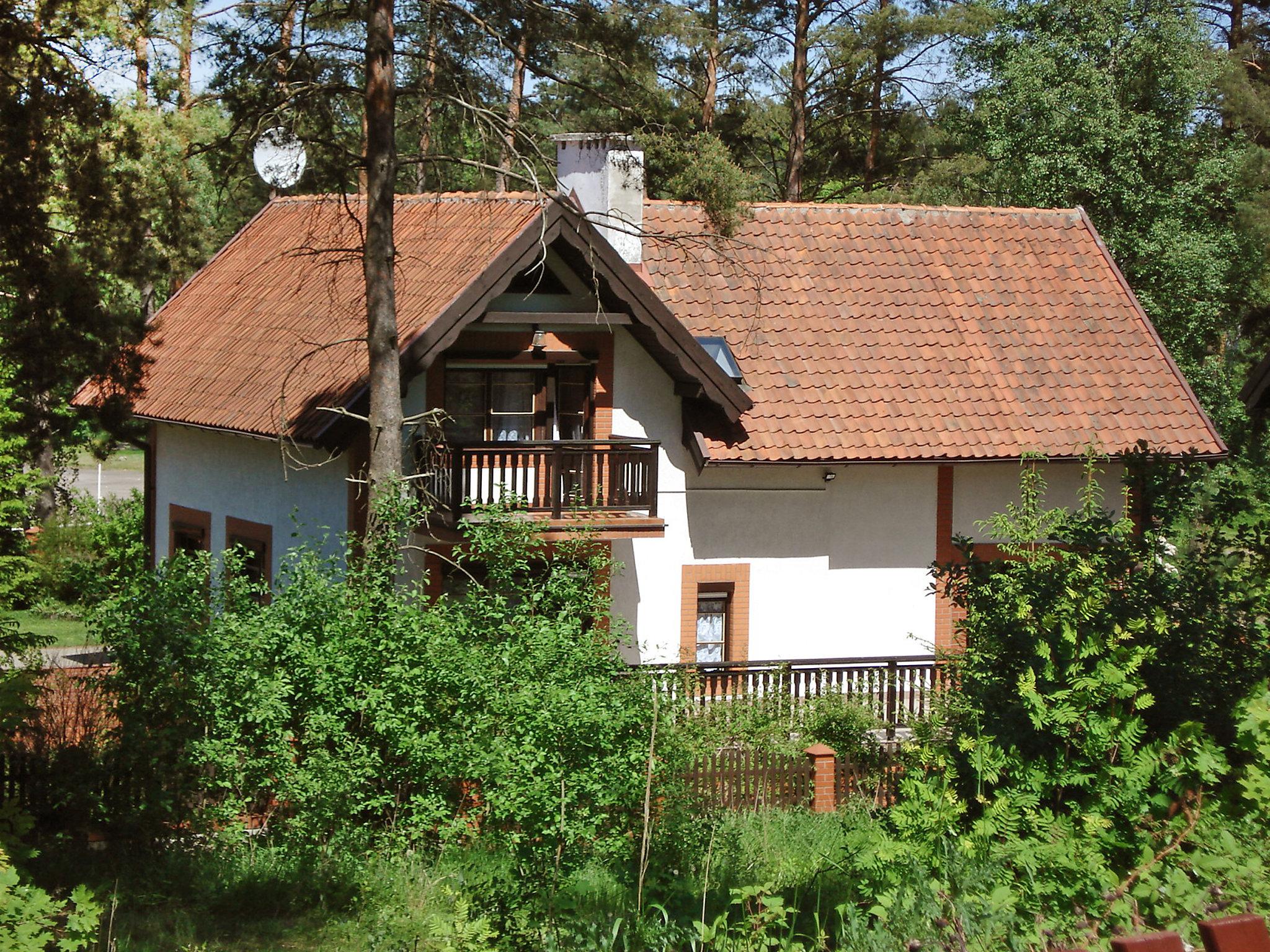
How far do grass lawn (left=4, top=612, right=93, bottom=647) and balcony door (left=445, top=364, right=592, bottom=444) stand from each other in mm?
12338

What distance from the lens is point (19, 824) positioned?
7.16 m

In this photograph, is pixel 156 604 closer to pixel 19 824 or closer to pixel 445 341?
pixel 19 824

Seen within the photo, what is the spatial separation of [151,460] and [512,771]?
46.1ft

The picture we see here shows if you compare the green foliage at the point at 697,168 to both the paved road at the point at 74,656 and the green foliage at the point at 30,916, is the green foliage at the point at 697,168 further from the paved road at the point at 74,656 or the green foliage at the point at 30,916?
the paved road at the point at 74,656

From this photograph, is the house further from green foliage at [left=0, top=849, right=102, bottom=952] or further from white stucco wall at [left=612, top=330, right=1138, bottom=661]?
green foliage at [left=0, top=849, right=102, bottom=952]

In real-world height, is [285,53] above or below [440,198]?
above

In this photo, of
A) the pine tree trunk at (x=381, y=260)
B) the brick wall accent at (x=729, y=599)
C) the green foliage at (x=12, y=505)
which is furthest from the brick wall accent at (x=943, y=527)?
the green foliage at (x=12, y=505)

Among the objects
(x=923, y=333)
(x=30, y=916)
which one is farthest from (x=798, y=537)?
(x=30, y=916)

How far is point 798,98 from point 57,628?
19.2m

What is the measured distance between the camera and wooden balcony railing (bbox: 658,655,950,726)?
16.3 m

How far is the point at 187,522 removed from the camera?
67.6 feet

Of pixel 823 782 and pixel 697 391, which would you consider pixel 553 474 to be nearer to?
pixel 697 391

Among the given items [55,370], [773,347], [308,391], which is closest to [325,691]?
[55,370]

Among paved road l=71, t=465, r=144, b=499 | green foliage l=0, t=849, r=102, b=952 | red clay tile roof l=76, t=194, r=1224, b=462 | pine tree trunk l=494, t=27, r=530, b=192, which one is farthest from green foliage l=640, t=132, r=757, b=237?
paved road l=71, t=465, r=144, b=499
